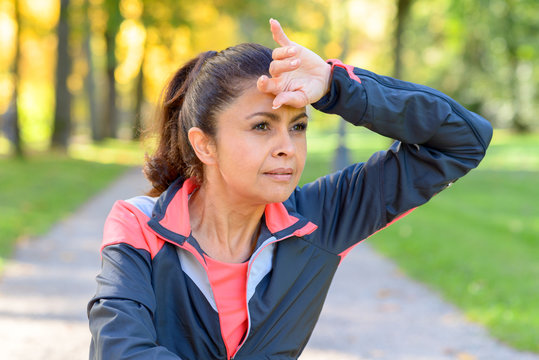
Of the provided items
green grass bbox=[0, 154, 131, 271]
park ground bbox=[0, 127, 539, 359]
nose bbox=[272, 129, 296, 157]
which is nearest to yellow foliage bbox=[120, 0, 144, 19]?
green grass bbox=[0, 154, 131, 271]

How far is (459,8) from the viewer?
15.3 m

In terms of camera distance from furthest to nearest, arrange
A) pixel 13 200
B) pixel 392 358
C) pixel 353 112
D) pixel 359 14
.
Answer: pixel 359 14, pixel 13 200, pixel 392 358, pixel 353 112

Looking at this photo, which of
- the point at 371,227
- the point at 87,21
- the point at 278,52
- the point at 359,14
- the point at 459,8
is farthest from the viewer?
the point at 359,14

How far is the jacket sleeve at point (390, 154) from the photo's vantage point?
2.33 meters

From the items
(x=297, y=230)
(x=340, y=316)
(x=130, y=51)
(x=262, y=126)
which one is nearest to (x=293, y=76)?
(x=262, y=126)

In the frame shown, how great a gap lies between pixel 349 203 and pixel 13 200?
31.8 ft

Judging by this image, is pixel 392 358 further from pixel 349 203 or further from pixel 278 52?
pixel 278 52

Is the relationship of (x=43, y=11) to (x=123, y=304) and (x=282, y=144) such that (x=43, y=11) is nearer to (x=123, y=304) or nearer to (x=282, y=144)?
(x=282, y=144)

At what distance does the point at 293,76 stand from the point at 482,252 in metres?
5.99

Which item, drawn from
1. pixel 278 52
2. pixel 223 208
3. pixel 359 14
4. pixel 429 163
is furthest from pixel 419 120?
pixel 359 14

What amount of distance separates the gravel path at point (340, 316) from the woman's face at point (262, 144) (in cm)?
269

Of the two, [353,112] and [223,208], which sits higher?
[353,112]

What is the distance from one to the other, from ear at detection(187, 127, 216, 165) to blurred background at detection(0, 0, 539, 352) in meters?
0.35

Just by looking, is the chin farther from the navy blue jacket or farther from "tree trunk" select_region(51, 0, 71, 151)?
"tree trunk" select_region(51, 0, 71, 151)
